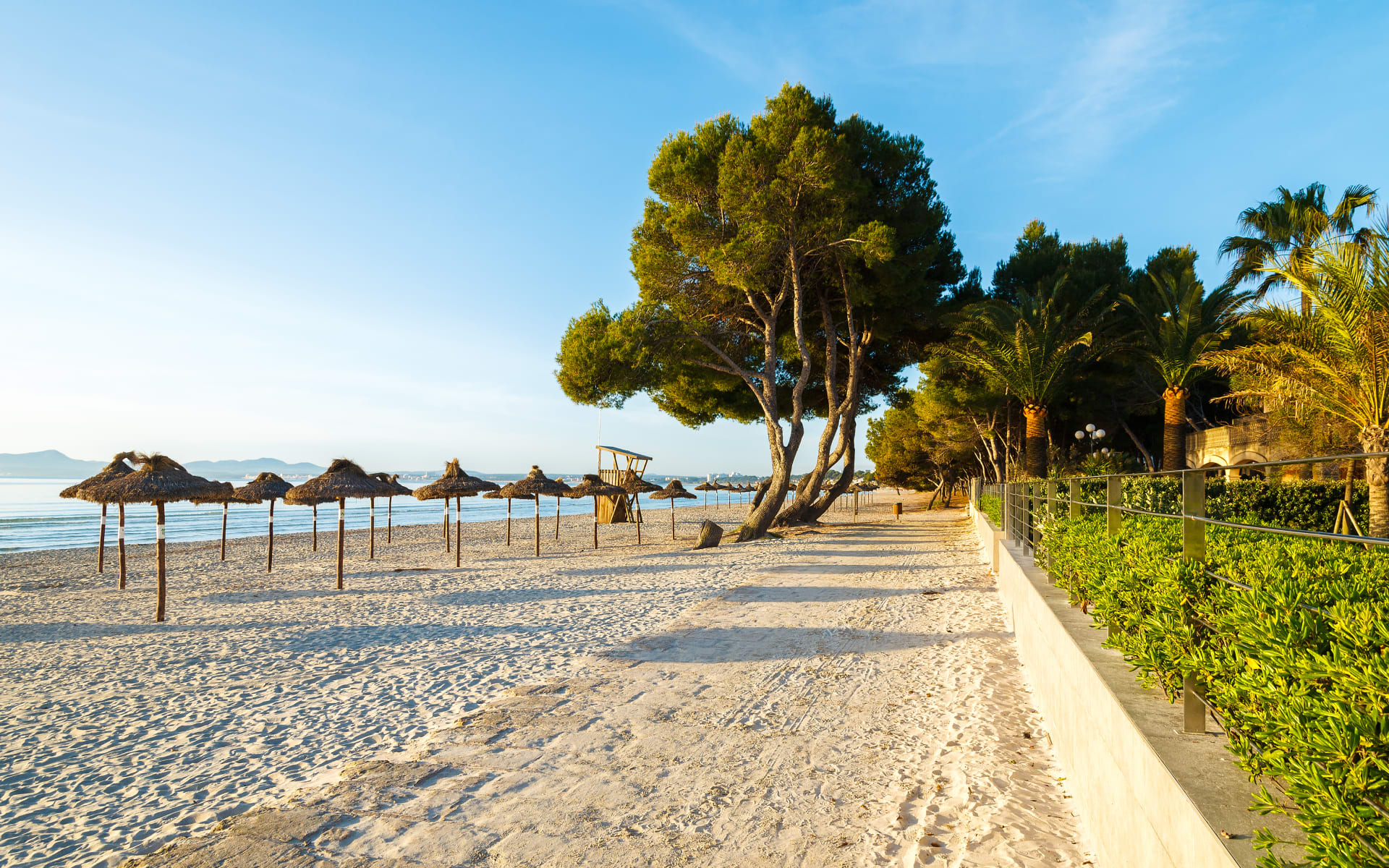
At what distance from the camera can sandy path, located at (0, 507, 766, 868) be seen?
3.74m

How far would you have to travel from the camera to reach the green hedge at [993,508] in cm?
1399

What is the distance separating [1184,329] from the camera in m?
17.6

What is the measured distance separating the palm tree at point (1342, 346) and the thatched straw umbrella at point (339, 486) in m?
15.3

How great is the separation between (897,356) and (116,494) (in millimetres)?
19035

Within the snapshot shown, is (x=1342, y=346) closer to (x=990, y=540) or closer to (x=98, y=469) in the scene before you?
(x=990, y=540)

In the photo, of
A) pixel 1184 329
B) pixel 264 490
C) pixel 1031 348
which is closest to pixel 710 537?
pixel 1031 348

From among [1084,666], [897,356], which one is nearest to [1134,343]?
[897,356]

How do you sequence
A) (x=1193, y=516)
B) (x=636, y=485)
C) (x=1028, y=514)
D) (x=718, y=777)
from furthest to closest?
(x=636, y=485)
(x=1028, y=514)
(x=718, y=777)
(x=1193, y=516)

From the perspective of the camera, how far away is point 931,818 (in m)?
3.38

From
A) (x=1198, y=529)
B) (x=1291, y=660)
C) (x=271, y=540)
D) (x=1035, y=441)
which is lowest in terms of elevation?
(x=271, y=540)

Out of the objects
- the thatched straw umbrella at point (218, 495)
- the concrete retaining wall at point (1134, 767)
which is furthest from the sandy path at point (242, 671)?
the concrete retaining wall at point (1134, 767)

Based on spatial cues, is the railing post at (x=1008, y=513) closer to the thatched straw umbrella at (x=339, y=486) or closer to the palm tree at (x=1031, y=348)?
the palm tree at (x=1031, y=348)

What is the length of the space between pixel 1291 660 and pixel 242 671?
7.34m

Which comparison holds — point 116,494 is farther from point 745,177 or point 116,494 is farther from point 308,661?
point 745,177
